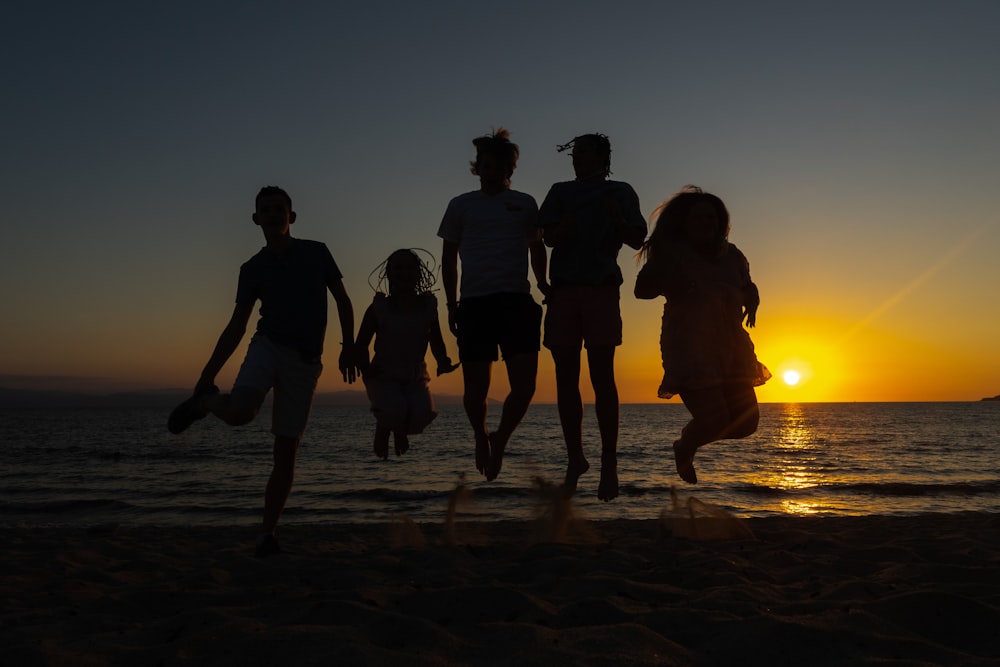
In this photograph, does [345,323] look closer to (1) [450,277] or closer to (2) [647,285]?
(1) [450,277]

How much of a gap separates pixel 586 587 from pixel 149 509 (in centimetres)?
1266

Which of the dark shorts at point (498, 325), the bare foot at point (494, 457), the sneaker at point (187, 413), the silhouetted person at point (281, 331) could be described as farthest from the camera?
the bare foot at point (494, 457)

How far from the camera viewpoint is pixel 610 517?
41.2 feet

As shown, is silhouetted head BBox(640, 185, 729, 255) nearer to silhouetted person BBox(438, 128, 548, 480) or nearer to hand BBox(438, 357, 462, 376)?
silhouetted person BBox(438, 128, 548, 480)

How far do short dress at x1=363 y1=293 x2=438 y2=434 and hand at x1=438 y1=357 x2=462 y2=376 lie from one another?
28cm

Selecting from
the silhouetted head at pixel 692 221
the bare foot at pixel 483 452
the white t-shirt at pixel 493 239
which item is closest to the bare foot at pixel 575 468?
the bare foot at pixel 483 452

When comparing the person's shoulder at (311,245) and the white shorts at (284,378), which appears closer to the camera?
the white shorts at (284,378)

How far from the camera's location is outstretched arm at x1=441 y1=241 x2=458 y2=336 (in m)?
6.05

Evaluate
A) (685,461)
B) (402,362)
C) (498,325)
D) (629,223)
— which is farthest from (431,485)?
(629,223)

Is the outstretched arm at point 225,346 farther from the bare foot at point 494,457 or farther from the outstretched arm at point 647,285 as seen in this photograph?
the outstretched arm at point 647,285

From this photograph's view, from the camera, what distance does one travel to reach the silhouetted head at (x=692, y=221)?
5.51 metres

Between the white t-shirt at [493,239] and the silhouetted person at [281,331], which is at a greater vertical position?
the white t-shirt at [493,239]

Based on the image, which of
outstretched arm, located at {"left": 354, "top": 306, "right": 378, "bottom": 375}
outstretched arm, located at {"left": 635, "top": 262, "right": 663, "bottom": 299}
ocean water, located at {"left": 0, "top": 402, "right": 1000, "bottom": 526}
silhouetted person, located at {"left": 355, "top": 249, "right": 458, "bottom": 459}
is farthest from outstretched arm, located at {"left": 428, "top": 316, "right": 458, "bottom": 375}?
outstretched arm, located at {"left": 635, "top": 262, "right": 663, "bottom": 299}

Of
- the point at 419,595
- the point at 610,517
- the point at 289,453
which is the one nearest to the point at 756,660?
the point at 419,595
